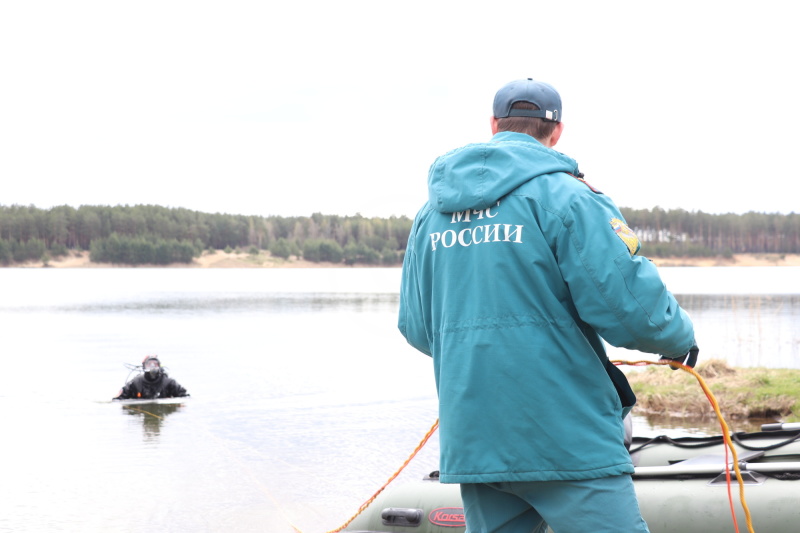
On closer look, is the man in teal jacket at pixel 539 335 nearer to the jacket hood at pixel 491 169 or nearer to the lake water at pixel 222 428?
the jacket hood at pixel 491 169

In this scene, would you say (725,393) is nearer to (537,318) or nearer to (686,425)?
(686,425)

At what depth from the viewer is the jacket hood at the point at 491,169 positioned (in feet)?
7.86

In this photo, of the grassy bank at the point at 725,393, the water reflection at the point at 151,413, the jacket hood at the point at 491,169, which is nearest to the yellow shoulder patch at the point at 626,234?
the jacket hood at the point at 491,169

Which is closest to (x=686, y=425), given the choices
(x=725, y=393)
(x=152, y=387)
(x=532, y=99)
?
(x=725, y=393)

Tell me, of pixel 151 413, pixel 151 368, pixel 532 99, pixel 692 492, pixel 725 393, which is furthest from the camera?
pixel 151 368

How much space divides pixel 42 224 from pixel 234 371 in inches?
4339

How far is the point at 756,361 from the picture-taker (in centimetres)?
1791

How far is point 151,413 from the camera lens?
12875 mm

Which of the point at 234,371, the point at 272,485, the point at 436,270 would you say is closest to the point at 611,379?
the point at 436,270

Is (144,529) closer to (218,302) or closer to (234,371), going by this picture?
(234,371)

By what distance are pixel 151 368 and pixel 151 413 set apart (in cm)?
105

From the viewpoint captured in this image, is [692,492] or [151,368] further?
[151,368]

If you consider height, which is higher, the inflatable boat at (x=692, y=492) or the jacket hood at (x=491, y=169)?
the jacket hood at (x=491, y=169)

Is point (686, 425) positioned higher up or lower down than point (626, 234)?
lower down
